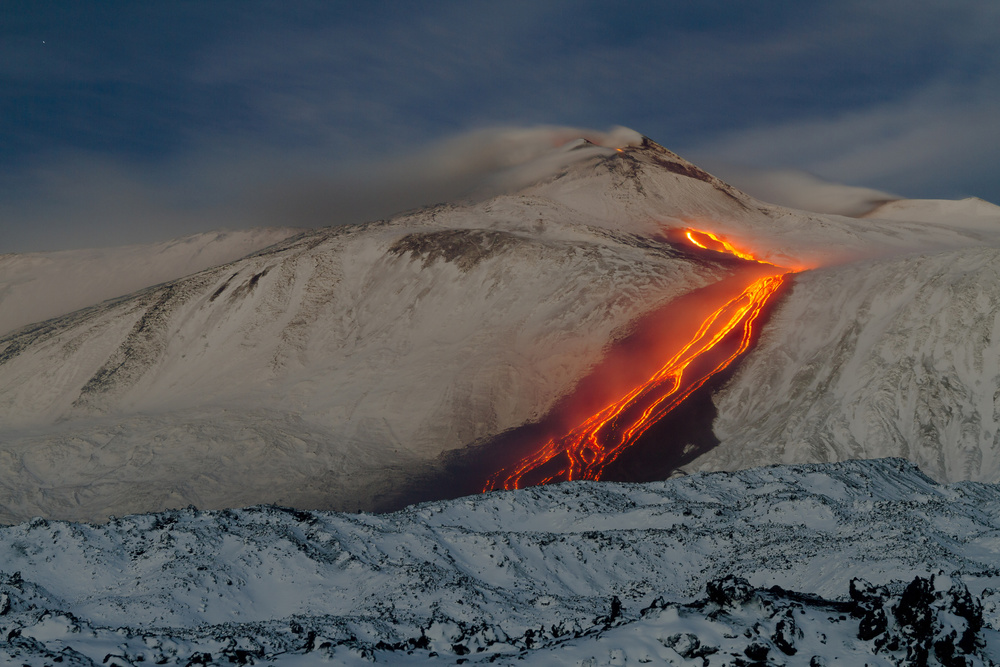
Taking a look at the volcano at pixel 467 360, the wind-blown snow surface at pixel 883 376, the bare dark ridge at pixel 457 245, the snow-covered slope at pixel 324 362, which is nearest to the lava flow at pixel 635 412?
the volcano at pixel 467 360

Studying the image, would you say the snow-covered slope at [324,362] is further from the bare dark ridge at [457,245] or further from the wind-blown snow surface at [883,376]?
the wind-blown snow surface at [883,376]

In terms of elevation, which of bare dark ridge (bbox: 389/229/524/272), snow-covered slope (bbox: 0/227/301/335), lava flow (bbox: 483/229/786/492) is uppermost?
snow-covered slope (bbox: 0/227/301/335)

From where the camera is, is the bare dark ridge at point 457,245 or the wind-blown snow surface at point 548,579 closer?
the wind-blown snow surface at point 548,579

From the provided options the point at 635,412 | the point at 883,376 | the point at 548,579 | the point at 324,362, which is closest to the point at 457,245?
the point at 324,362

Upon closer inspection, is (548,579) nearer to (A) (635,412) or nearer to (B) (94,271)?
(A) (635,412)

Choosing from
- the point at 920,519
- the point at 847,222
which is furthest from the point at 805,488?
the point at 847,222

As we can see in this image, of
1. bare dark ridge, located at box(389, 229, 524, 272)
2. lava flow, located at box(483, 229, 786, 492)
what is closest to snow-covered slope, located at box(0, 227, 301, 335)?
bare dark ridge, located at box(389, 229, 524, 272)

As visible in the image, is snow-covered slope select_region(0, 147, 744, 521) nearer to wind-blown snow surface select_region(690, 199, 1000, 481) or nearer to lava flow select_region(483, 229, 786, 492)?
lava flow select_region(483, 229, 786, 492)
